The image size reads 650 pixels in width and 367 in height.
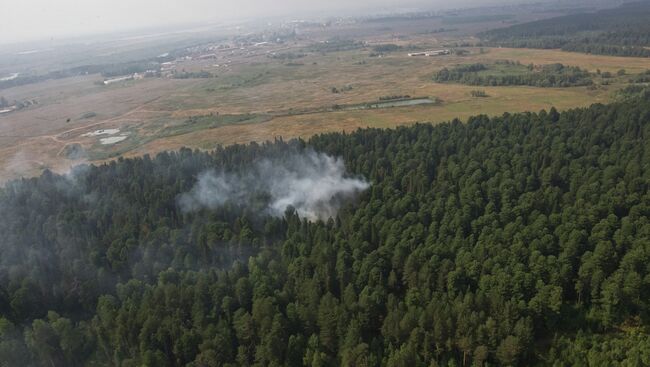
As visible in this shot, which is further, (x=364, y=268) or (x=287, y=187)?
(x=287, y=187)

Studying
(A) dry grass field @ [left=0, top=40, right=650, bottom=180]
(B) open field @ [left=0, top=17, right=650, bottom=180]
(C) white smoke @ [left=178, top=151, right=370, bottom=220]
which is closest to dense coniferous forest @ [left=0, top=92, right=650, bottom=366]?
(C) white smoke @ [left=178, top=151, right=370, bottom=220]

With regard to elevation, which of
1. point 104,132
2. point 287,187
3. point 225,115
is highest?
point 225,115

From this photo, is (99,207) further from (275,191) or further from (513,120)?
(513,120)

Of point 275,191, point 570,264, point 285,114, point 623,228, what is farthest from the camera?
point 285,114

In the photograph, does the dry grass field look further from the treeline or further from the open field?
the treeline

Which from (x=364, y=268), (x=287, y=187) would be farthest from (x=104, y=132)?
(x=364, y=268)

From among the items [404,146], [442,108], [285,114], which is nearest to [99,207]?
[404,146]

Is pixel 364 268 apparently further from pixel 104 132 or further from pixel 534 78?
pixel 534 78
